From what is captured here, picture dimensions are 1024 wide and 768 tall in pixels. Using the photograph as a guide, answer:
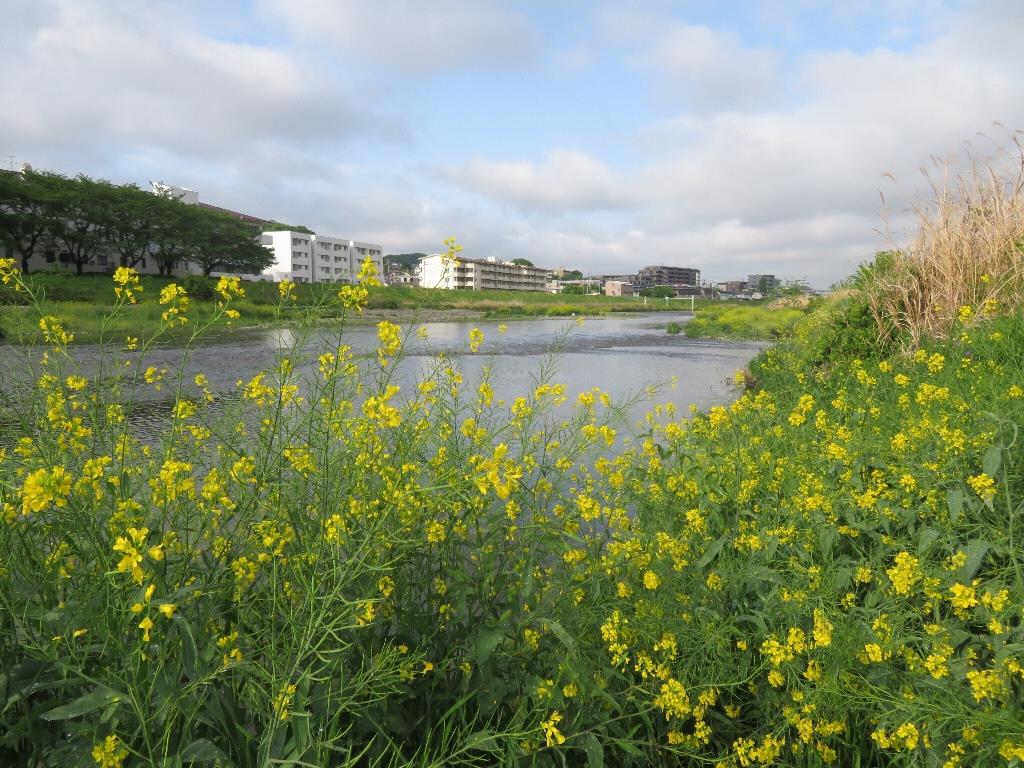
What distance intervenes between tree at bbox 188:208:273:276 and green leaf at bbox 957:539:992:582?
1741 inches

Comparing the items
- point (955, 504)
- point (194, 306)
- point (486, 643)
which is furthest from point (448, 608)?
point (955, 504)

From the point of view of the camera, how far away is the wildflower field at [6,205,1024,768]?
1.39 metres

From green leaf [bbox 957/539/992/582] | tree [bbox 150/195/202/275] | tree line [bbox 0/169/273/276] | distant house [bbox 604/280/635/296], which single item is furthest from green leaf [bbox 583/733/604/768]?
distant house [bbox 604/280/635/296]

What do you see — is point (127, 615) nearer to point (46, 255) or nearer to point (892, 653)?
point (892, 653)

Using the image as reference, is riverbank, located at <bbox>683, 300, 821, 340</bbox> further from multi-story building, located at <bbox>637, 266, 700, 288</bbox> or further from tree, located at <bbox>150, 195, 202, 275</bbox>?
multi-story building, located at <bbox>637, 266, 700, 288</bbox>

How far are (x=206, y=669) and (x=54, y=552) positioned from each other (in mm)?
629

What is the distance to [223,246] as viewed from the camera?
40844 millimetres

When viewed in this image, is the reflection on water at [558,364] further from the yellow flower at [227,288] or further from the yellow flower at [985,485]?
the yellow flower at [985,485]

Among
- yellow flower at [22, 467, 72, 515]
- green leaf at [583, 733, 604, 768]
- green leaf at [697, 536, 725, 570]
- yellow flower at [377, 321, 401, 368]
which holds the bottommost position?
green leaf at [583, 733, 604, 768]

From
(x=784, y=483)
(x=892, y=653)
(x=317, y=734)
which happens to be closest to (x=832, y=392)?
(x=784, y=483)

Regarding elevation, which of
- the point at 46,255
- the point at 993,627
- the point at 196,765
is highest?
the point at 46,255

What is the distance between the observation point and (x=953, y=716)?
1.50 metres

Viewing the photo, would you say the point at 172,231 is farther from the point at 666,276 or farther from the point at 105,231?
the point at 666,276

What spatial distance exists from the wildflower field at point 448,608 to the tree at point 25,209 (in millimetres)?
37595
